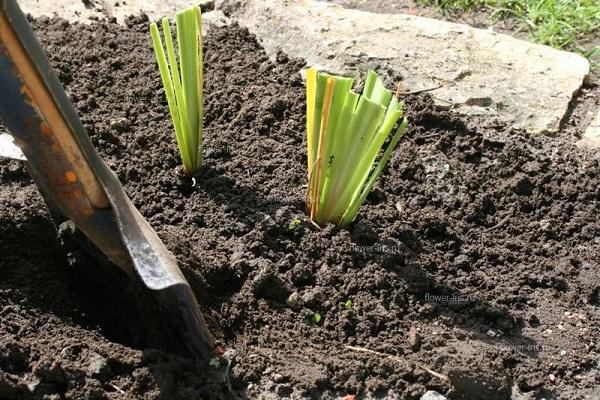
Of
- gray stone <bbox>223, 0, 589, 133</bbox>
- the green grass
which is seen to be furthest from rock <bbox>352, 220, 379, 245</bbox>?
the green grass

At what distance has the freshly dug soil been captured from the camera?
198 centimetres

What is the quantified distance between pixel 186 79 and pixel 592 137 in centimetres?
138

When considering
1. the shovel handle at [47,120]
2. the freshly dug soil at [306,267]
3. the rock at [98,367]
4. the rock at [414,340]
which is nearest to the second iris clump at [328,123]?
the freshly dug soil at [306,267]

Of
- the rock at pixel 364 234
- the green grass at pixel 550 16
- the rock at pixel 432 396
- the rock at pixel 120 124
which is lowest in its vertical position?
the rock at pixel 432 396

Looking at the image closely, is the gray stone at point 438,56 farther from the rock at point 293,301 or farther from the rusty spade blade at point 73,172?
the rusty spade blade at point 73,172

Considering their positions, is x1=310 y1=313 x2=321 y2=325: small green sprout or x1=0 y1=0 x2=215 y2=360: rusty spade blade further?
x1=310 y1=313 x2=321 y2=325: small green sprout

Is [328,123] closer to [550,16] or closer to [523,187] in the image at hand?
[523,187]

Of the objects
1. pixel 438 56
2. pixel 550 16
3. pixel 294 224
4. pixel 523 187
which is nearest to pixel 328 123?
pixel 294 224

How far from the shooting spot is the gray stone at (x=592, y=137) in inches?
109

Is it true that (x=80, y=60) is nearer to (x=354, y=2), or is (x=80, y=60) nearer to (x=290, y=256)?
(x=290, y=256)

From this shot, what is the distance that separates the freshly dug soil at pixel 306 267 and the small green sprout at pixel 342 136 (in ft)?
0.32

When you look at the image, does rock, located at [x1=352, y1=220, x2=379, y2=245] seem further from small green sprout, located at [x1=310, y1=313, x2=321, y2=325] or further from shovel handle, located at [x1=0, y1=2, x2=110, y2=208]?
shovel handle, located at [x1=0, y1=2, x2=110, y2=208]

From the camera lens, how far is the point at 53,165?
1.76 meters

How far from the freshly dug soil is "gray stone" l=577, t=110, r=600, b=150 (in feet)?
0.16
